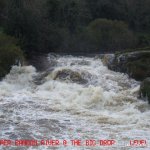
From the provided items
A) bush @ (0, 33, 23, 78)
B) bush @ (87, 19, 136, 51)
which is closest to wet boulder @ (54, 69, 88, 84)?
bush @ (0, 33, 23, 78)

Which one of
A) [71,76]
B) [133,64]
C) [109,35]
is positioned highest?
[109,35]

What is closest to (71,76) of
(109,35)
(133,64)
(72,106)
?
(133,64)

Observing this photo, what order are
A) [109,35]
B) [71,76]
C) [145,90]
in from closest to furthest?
[145,90] < [71,76] < [109,35]

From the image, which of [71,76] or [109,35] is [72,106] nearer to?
[71,76]

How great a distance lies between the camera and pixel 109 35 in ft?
103

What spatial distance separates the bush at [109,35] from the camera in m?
31.1

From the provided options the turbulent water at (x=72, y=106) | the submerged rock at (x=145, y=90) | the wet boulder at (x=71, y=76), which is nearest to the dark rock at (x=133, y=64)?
the turbulent water at (x=72, y=106)

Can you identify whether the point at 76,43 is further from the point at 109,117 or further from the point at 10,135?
the point at 10,135

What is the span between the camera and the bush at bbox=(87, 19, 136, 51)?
102ft

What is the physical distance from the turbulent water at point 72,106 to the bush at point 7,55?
38 cm

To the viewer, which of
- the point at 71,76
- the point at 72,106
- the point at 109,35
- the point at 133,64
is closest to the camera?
the point at 72,106

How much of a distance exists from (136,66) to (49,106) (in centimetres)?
633

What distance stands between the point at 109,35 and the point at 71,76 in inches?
500

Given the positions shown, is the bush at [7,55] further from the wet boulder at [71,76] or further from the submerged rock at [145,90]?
the submerged rock at [145,90]
